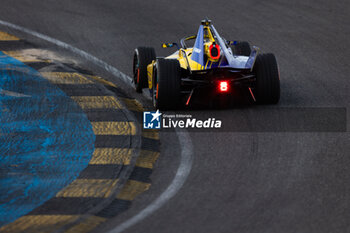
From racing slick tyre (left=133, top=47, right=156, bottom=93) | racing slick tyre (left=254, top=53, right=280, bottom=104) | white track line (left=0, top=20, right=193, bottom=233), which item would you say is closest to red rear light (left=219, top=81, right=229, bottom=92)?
racing slick tyre (left=254, top=53, right=280, bottom=104)

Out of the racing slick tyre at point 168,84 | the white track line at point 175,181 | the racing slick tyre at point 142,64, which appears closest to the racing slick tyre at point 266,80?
the racing slick tyre at point 168,84

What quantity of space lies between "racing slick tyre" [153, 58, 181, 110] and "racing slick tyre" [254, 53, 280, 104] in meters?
1.25

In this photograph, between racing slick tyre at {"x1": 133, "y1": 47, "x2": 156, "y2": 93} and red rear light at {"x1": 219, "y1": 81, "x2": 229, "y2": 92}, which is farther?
racing slick tyre at {"x1": 133, "y1": 47, "x2": 156, "y2": 93}

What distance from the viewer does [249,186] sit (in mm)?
7664

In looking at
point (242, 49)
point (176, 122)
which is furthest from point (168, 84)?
point (242, 49)

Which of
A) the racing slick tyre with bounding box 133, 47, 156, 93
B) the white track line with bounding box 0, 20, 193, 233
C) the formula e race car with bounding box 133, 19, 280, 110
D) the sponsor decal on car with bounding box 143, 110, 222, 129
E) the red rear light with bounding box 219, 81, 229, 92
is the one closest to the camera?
the white track line with bounding box 0, 20, 193, 233

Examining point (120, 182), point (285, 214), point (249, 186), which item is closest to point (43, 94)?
point (120, 182)

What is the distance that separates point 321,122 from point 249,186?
2739 millimetres

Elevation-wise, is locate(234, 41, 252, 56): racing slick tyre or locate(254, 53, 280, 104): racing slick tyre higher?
locate(234, 41, 252, 56): racing slick tyre

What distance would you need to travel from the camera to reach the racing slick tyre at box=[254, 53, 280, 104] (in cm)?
1059

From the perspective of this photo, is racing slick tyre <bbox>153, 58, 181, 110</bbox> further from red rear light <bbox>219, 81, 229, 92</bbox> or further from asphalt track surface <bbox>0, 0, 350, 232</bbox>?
red rear light <bbox>219, 81, 229, 92</bbox>

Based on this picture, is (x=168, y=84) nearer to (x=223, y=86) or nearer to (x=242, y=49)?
(x=223, y=86)

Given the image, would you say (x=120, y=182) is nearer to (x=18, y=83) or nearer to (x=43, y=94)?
(x=43, y=94)

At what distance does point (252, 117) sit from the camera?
1033cm
